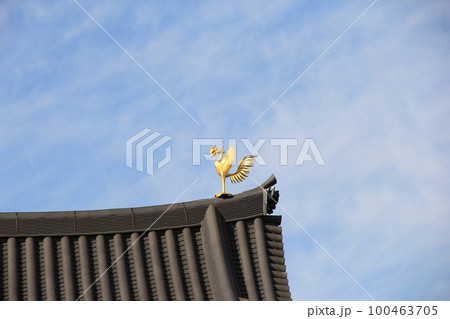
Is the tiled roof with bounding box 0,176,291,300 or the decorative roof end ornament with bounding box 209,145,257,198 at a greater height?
the decorative roof end ornament with bounding box 209,145,257,198

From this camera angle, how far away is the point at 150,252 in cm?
2986

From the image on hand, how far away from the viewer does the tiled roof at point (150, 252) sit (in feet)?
94.9

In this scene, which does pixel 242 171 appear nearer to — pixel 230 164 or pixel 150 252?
pixel 230 164

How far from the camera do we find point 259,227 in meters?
30.1

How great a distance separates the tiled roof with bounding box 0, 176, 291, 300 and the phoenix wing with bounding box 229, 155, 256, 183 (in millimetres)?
625

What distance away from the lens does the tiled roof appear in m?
28.9

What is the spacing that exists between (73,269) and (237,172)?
191 inches

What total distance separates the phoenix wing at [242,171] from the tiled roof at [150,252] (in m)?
0.63

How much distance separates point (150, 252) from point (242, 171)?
124 inches

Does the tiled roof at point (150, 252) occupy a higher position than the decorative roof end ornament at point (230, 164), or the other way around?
the decorative roof end ornament at point (230, 164)

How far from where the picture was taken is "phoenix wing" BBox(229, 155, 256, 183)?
97.6 ft

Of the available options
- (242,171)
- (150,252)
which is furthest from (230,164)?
(150,252)
